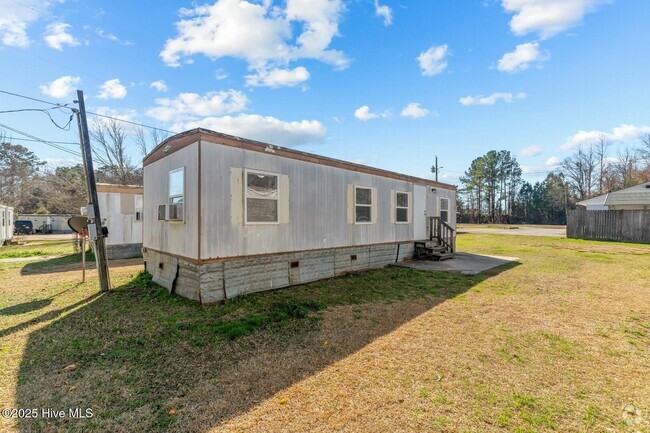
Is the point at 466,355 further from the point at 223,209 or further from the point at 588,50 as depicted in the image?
the point at 588,50

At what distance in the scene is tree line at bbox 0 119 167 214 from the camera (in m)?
23.8

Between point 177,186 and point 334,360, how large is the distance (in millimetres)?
4701

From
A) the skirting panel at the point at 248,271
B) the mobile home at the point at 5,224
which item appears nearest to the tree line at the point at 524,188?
the skirting panel at the point at 248,271

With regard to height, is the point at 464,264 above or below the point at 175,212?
below

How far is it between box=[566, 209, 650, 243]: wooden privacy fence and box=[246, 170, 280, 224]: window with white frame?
2100cm

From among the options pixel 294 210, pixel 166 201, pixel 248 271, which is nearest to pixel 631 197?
pixel 294 210

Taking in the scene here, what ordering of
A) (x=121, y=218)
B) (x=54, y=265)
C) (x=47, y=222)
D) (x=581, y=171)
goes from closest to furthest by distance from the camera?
(x=54, y=265) → (x=121, y=218) → (x=47, y=222) → (x=581, y=171)

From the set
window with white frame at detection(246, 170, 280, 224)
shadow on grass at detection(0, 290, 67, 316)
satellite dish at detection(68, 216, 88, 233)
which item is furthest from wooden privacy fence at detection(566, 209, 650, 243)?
shadow on grass at detection(0, 290, 67, 316)

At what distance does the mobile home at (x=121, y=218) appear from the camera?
11.0 metres

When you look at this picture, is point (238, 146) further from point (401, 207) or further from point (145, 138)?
point (145, 138)

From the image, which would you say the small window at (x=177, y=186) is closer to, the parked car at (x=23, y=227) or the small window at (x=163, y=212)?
the small window at (x=163, y=212)

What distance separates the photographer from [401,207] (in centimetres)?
991

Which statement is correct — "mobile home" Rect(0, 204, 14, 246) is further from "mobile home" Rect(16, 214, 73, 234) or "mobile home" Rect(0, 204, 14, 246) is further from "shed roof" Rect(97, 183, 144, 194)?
"shed roof" Rect(97, 183, 144, 194)

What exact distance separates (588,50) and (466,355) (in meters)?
10.5
